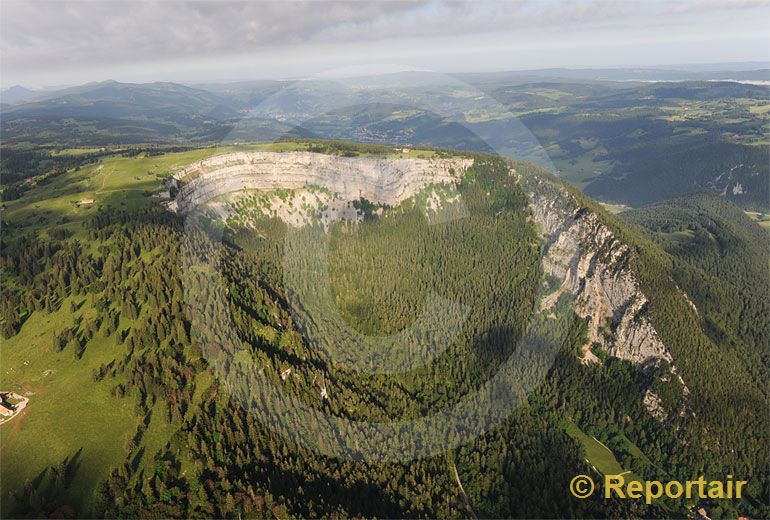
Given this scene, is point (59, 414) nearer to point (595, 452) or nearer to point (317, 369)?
point (317, 369)

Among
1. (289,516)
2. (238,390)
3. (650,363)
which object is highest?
(238,390)

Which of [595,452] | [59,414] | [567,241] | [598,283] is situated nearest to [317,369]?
[59,414]

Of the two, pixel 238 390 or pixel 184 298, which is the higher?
pixel 184 298

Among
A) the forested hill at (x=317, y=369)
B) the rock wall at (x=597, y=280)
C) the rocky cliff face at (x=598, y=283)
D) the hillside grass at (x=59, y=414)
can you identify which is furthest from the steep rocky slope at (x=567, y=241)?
the hillside grass at (x=59, y=414)

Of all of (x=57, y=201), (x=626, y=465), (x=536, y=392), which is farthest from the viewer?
(x=57, y=201)

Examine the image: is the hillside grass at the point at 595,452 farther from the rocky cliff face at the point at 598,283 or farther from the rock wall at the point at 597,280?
the rock wall at the point at 597,280

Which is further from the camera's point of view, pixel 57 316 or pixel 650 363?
pixel 650 363

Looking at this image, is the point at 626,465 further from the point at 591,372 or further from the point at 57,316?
the point at 57,316

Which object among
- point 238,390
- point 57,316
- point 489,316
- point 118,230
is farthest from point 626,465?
point 118,230
